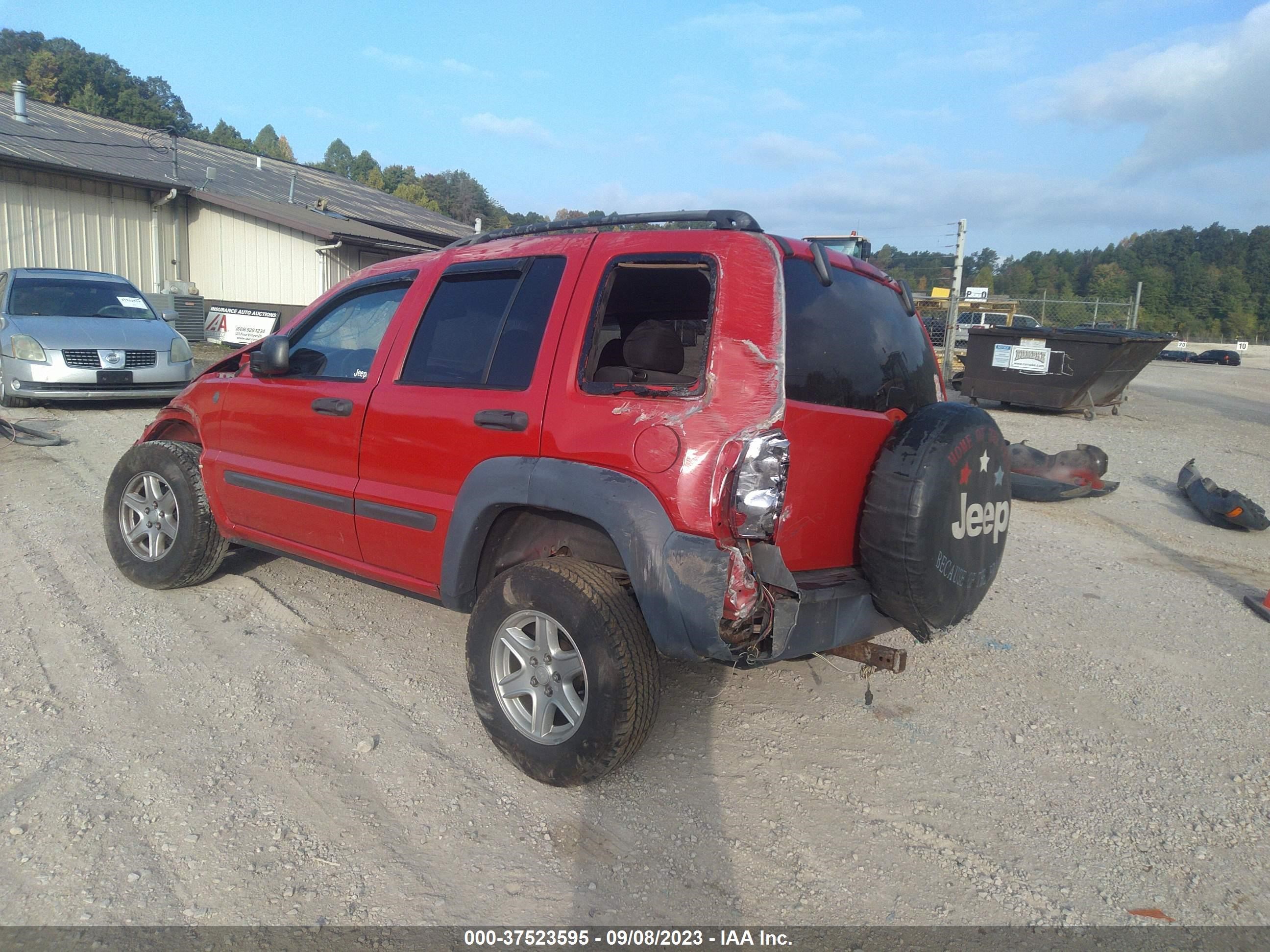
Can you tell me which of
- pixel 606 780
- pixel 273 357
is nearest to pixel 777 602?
pixel 606 780

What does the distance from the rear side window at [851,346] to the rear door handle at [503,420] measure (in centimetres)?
99

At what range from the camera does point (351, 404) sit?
3.89 m

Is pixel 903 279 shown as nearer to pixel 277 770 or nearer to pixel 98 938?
pixel 277 770

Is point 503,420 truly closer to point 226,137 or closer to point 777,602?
point 777,602

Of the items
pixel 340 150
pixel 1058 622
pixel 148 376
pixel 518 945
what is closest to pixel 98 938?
pixel 518 945

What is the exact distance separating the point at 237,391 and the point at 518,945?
3246mm

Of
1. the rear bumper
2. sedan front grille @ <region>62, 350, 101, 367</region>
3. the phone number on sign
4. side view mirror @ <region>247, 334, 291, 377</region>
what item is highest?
side view mirror @ <region>247, 334, 291, 377</region>

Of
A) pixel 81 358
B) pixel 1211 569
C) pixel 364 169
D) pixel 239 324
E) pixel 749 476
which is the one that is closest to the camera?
pixel 749 476

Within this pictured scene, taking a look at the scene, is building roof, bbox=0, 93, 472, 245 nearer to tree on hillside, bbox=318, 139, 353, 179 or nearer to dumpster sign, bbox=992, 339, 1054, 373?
dumpster sign, bbox=992, 339, 1054, 373

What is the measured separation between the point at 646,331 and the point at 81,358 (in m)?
9.27

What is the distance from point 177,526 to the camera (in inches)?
187

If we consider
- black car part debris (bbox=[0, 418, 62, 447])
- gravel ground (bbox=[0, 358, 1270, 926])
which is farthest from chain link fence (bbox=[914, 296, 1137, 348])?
gravel ground (bbox=[0, 358, 1270, 926])

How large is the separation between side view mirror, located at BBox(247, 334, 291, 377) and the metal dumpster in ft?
38.7

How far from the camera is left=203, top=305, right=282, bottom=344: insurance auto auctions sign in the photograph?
622 inches
